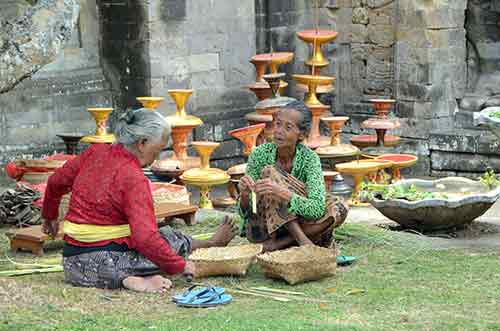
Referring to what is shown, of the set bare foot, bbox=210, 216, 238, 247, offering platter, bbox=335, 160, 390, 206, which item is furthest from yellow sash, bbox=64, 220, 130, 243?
offering platter, bbox=335, 160, 390, 206

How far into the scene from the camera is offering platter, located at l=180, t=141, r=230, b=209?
402 inches

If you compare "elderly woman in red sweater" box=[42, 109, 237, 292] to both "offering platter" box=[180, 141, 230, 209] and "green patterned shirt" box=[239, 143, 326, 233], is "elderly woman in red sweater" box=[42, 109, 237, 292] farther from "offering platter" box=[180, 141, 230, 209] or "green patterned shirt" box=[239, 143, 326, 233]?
"offering platter" box=[180, 141, 230, 209]

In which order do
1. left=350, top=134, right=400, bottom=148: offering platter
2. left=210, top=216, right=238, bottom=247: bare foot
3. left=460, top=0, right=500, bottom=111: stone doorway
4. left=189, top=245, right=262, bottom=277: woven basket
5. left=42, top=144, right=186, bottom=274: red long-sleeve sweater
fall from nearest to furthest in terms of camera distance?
1. left=42, top=144, right=186, bottom=274: red long-sleeve sweater
2. left=189, top=245, right=262, bottom=277: woven basket
3. left=210, top=216, right=238, bottom=247: bare foot
4. left=350, top=134, right=400, bottom=148: offering platter
5. left=460, top=0, right=500, bottom=111: stone doorway

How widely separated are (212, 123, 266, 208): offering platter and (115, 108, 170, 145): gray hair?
3.71 meters

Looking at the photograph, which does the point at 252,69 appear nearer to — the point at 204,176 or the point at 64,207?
the point at 204,176

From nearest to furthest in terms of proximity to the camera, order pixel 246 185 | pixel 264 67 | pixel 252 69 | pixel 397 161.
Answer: pixel 246 185, pixel 397 161, pixel 264 67, pixel 252 69

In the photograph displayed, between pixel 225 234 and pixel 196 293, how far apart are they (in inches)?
38.6

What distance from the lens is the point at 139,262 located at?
6848 mm

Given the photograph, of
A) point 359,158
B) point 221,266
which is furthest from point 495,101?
point 221,266

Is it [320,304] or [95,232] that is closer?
[320,304]

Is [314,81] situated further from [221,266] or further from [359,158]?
[221,266]

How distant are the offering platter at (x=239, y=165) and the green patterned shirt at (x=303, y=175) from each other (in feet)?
9.01

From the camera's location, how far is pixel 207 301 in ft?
21.4

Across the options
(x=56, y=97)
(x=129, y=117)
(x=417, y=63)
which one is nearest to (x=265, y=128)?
(x=56, y=97)
